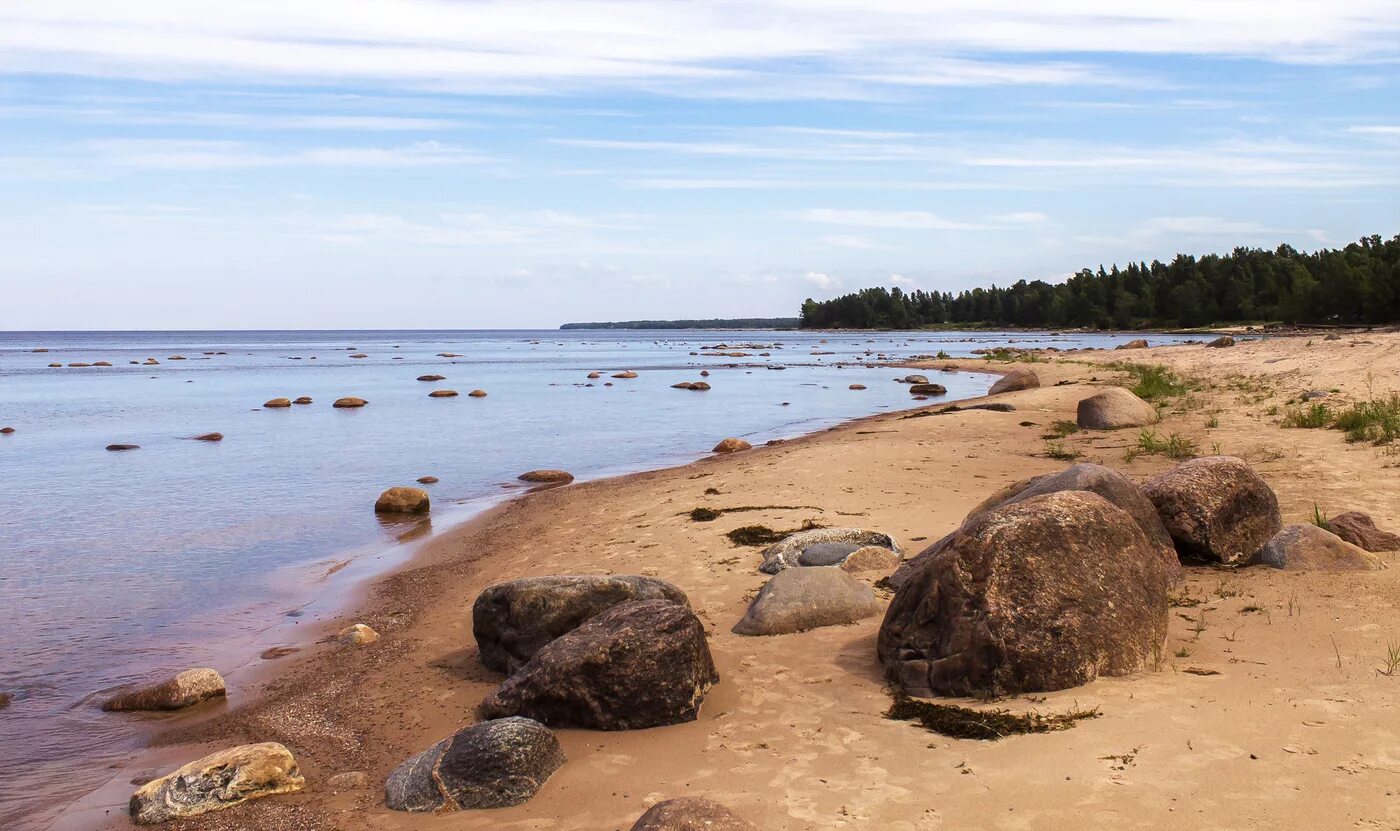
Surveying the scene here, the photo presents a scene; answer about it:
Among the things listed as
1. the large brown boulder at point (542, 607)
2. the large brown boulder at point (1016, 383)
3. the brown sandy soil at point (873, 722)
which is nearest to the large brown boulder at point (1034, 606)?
the brown sandy soil at point (873, 722)

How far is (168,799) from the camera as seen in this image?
6598mm

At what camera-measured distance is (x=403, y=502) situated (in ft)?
60.4

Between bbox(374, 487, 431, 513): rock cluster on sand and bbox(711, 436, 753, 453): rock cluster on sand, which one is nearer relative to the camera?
bbox(374, 487, 431, 513): rock cluster on sand

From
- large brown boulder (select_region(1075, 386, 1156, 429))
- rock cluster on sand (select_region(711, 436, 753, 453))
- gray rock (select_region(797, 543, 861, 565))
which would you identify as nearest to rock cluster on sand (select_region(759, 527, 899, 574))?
gray rock (select_region(797, 543, 861, 565))

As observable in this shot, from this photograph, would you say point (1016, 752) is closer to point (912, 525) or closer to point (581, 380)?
point (912, 525)

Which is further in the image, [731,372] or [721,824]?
[731,372]

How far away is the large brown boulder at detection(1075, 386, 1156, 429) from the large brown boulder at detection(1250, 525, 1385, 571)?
1226 cm

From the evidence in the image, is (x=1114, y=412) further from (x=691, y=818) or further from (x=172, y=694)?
(x=691, y=818)

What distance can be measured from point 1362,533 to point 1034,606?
16.4 ft

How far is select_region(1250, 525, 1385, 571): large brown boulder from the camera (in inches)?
361

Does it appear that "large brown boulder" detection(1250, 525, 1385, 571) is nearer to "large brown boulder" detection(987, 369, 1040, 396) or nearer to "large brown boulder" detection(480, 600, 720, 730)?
"large brown boulder" detection(480, 600, 720, 730)

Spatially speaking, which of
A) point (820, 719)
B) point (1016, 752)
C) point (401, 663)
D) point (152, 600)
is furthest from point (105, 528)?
point (1016, 752)

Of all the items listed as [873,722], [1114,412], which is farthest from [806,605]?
[1114,412]

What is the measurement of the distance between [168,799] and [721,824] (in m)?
3.94
